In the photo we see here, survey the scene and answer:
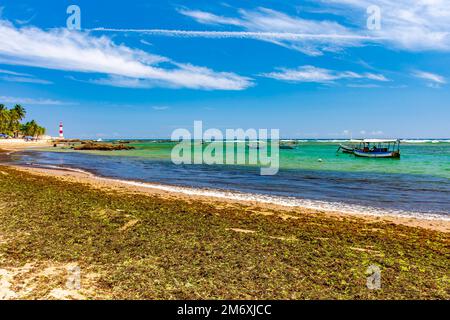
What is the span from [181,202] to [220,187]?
362 inches

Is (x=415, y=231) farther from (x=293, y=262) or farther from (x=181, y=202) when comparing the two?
(x=181, y=202)

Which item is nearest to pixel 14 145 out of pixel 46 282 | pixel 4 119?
pixel 4 119

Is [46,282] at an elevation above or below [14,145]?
below

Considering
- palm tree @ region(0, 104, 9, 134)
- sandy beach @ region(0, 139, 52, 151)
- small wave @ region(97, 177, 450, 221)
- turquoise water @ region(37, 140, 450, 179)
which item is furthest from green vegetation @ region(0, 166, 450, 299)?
palm tree @ region(0, 104, 9, 134)

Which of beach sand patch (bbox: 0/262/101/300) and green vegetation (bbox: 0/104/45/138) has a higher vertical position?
green vegetation (bbox: 0/104/45/138)

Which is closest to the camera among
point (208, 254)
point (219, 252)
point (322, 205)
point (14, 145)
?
point (208, 254)

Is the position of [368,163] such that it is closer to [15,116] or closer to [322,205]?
[322,205]

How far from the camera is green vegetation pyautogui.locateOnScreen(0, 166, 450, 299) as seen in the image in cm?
684

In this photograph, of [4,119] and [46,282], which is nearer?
[46,282]

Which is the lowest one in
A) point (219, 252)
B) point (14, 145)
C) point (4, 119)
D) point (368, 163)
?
point (219, 252)

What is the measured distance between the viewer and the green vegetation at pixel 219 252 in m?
6.84

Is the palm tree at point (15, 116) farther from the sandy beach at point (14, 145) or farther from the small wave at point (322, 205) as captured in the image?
the small wave at point (322, 205)

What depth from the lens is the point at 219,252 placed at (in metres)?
8.95

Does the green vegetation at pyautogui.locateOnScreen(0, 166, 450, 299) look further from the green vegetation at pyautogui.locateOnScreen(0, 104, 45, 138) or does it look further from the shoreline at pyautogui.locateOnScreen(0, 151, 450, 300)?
the green vegetation at pyautogui.locateOnScreen(0, 104, 45, 138)
